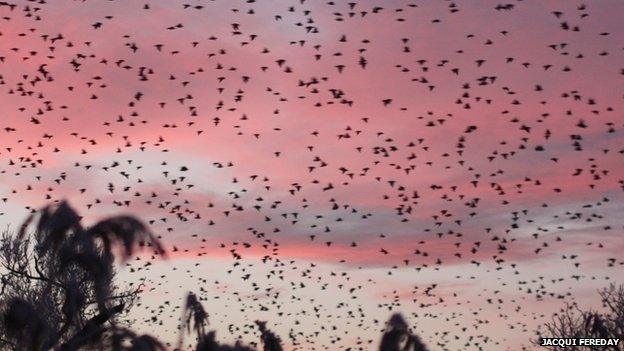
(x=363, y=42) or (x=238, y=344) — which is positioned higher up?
(x=363, y=42)

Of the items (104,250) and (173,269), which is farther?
(173,269)

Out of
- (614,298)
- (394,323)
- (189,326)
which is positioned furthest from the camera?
(614,298)

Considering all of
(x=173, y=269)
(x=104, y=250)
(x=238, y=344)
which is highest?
(x=104, y=250)

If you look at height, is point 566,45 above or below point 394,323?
above

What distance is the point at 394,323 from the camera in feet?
55.7

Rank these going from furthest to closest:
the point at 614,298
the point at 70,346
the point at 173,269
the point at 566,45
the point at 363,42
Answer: the point at 614,298
the point at 173,269
the point at 363,42
the point at 566,45
the point at 70,346

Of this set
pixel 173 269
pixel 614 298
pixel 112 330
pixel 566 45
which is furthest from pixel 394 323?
pixel 614 298

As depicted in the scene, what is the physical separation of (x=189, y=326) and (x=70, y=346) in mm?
2395

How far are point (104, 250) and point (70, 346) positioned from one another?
174 centimetres

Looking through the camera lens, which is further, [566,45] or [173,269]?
→ [173,269]

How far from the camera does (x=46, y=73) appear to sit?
3459 centimetres

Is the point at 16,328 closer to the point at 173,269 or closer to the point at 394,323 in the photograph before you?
the point at 394,323

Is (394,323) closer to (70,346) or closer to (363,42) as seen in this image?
(70,346)

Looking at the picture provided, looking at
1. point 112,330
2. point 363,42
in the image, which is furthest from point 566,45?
point 112,330
